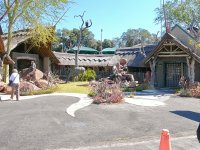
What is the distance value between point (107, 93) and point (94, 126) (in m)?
5.99

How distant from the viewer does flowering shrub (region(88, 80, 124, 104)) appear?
659 inches

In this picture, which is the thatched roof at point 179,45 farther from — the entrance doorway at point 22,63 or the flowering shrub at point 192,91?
the entrance doorway at point 22,63

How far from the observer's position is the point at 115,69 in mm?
27391

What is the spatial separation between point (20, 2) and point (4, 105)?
1221 centimetres

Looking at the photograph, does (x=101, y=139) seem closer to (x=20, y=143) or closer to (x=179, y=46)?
(x=20, y=143)

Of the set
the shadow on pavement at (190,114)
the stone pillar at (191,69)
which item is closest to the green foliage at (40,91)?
the shadow on pavement at (190,114)

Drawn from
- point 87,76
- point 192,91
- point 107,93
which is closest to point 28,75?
point 107,93

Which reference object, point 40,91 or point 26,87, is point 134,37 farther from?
point 26,87

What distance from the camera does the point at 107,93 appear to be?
1712 cm

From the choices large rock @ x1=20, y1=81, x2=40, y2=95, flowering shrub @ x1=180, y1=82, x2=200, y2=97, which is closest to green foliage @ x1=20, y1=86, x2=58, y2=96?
large rock @ x1=20, y1=81, x2=40, y2=95

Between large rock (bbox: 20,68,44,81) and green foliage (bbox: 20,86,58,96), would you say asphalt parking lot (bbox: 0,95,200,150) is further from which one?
large rock (bbox: 20,68,44,81)

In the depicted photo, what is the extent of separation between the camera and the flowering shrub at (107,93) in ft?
54.9

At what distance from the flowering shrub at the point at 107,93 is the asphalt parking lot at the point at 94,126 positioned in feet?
2.31

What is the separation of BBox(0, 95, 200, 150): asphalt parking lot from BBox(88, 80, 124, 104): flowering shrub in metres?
0.70
